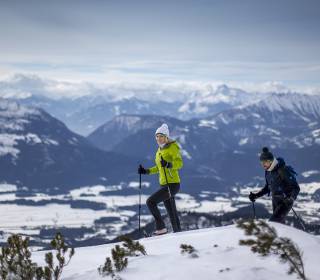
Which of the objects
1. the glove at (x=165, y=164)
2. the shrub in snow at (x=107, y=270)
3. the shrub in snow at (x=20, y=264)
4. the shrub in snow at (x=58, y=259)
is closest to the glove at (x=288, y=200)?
the glove at (x=165, y=164)

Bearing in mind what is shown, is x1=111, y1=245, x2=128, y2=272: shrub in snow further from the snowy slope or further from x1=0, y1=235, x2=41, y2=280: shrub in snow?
x1=0, y1=235, x2=41, y2=280: shrub in snow

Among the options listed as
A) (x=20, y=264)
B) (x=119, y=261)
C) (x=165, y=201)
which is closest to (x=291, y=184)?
(x=165, y=201)

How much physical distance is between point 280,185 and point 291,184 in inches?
12.2

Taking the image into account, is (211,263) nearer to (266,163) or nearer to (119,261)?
(119,261)

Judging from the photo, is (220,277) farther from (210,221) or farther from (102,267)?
(210,221)

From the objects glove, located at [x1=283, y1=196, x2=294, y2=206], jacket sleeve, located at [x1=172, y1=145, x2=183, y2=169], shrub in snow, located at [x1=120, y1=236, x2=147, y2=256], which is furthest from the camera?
jacket sleeve, located at [x1=172, y1=145, x2=183, y2=169]

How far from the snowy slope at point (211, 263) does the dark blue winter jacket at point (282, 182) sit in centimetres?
233

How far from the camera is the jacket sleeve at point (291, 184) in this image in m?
12.3

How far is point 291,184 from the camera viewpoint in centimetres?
1230

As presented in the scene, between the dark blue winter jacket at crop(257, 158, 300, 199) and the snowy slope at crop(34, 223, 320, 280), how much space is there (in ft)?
7.65

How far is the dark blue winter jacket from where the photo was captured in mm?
12297

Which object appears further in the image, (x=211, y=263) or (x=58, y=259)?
(x=58, y=259)

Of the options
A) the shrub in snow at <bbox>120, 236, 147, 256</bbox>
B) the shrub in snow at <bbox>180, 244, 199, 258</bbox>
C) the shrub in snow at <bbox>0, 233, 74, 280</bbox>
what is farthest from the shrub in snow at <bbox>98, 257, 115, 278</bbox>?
the shrub in snow at <bbox>180, 244, 199, 258</bbox>

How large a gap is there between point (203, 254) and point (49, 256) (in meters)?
2.86
